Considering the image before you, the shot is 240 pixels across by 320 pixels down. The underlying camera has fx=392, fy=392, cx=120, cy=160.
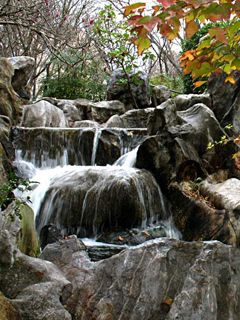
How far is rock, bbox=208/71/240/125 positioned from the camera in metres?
9.27

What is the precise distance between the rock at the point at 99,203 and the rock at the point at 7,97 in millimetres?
3734

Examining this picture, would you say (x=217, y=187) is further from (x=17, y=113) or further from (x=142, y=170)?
(x=17, y=113)

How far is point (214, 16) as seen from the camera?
5.67 ft

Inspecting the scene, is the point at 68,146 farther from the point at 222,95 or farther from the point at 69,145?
the point at 222,95

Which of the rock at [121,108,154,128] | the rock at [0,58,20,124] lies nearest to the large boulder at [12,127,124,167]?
the rock at [0,58,20,124]

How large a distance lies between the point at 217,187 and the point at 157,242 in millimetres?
3925

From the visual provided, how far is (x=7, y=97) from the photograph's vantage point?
10.4m

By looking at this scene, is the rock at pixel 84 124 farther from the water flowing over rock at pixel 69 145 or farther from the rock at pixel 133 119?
the water flowing over rock at pixel 69 145

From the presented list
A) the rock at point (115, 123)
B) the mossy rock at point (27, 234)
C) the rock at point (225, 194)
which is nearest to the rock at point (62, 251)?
the mossy rock at point (27, 234)

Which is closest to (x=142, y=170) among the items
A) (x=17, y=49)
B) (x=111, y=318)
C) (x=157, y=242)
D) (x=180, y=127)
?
(x=180, y=127)

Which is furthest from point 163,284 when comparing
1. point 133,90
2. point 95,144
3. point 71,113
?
point 133,90

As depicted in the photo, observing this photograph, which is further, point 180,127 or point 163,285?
point 180,127

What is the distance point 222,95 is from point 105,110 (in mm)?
4923

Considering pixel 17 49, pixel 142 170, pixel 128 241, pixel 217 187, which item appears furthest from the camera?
pixel 17 49
